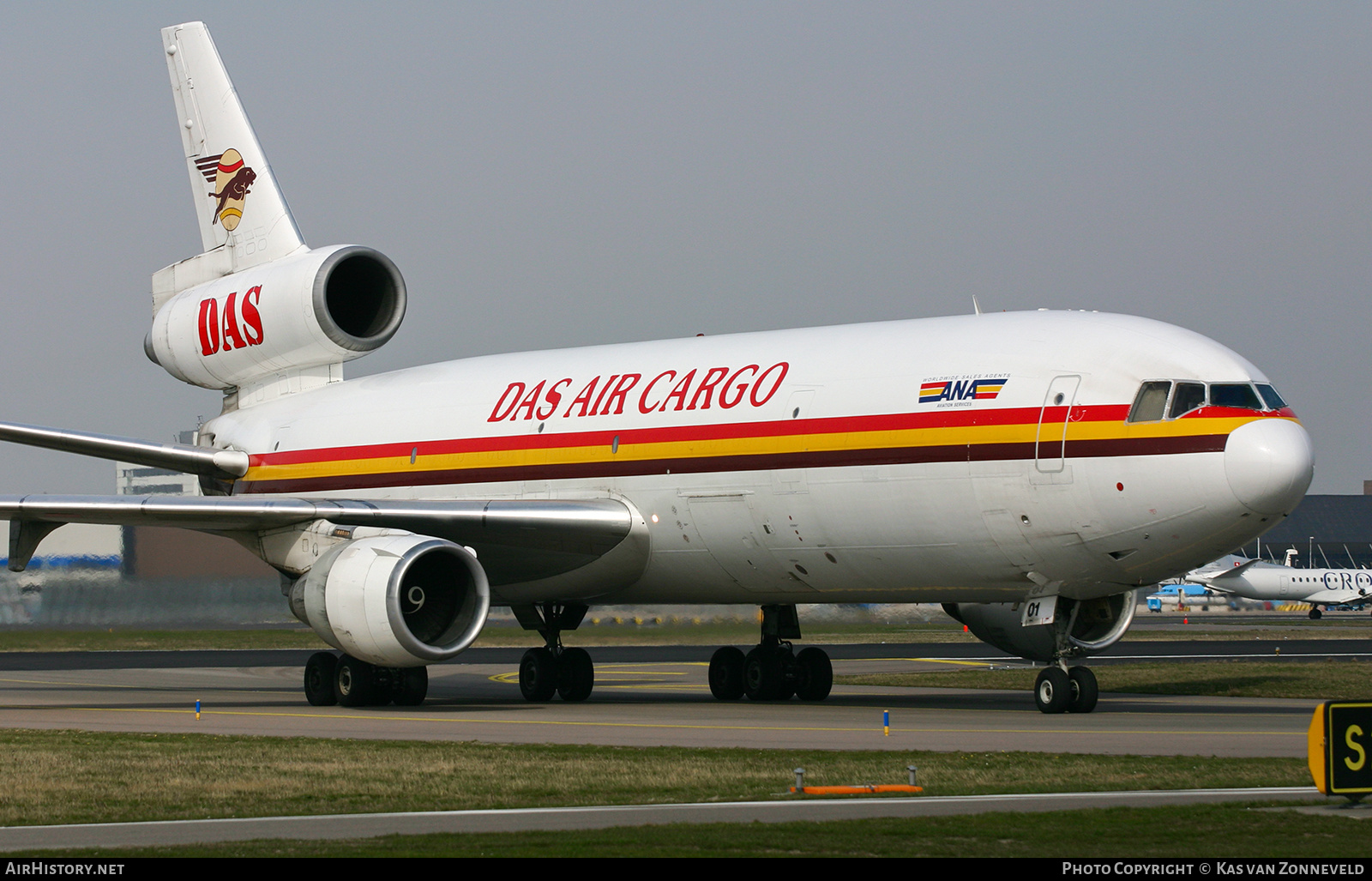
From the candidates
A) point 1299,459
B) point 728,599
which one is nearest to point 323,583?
point 728,599

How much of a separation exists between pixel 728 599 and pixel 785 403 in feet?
11.8

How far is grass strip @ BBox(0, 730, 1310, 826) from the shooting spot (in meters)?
11.4

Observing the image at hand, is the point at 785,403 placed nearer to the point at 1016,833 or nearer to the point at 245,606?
the point at 1016,833

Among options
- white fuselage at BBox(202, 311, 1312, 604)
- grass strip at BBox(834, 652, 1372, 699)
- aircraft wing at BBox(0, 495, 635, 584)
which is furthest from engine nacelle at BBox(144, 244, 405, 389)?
grass strip at BBox(834, 652, 1372, 699)

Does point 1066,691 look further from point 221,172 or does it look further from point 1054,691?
point 221,172

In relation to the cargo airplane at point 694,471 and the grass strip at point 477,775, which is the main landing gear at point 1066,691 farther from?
the grass strip at point 477,775

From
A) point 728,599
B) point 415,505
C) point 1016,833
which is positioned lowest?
point 1016,833

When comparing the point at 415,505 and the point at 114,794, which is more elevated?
the point at 415,505

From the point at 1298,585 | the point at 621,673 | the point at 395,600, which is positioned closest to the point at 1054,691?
the point at 395,600

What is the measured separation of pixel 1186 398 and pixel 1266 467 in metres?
1.14

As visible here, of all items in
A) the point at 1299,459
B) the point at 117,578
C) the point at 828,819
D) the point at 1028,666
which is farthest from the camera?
the point at 117,578

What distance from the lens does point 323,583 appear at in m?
20.3

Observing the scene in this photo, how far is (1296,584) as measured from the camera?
7831cm

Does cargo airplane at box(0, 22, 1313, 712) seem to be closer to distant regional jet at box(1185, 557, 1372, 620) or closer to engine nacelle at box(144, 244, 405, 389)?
engine nacelle at box(144, 244, 405, 389)
